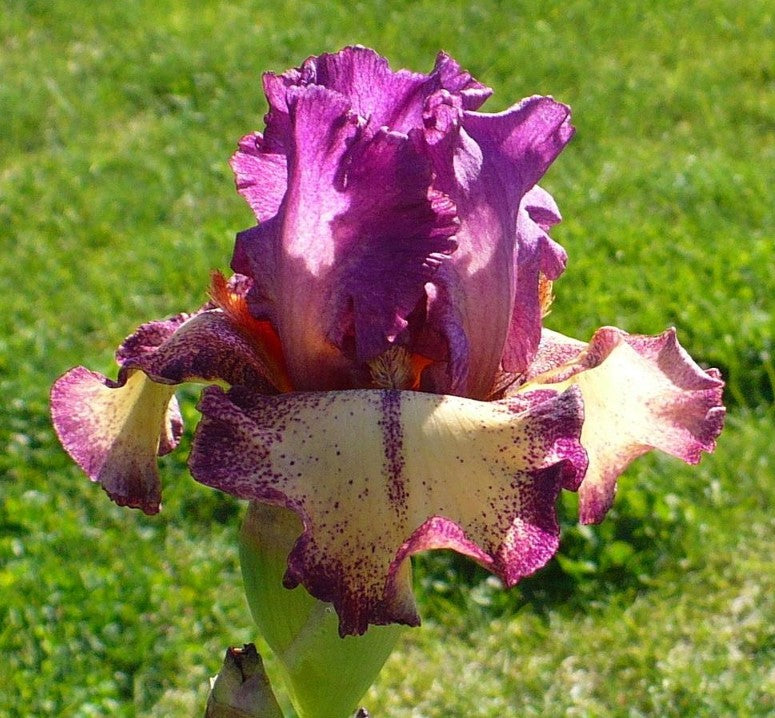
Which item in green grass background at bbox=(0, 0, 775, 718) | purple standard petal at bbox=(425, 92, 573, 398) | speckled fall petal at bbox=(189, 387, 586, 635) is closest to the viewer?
speckled fall petal at bbox=(189, 387, 586, 635)

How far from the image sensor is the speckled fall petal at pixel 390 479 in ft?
2.77

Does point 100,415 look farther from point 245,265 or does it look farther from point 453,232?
point 453,232

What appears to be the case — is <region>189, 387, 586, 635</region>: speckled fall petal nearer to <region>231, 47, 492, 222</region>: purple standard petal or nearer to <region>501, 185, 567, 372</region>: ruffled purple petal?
<region>501, 185, 567, 372</region>: ruffled purple petal

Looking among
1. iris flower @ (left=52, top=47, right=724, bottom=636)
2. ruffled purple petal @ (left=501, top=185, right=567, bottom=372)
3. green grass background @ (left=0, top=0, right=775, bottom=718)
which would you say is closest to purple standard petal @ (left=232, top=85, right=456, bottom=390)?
iris flower @ (left=52, top=47, right=724, bottom=636)

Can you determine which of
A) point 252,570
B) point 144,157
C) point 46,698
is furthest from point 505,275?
point 144,157

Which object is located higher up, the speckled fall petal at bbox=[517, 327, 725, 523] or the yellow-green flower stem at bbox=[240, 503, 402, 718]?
the speckled fall petal at bbox=[517, 327, 725, 523]

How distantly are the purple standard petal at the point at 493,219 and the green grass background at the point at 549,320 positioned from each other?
50.6 inches

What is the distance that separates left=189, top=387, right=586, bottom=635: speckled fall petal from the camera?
0.84m

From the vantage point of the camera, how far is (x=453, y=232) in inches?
36.8

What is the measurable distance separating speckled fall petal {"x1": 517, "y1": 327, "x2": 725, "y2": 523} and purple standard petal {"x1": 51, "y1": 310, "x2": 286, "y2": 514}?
28 centimetres

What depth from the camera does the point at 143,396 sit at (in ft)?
3.57

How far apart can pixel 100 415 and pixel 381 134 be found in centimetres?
42

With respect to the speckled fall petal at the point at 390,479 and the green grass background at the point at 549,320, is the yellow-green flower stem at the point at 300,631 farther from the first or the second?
the green grass background at the point at 549,320

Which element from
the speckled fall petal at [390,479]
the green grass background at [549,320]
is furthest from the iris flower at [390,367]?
the green grass background at [549,320]
